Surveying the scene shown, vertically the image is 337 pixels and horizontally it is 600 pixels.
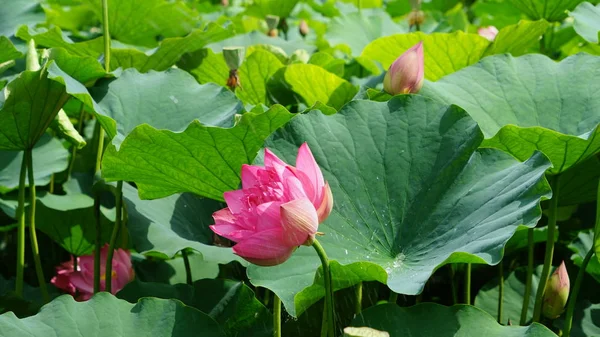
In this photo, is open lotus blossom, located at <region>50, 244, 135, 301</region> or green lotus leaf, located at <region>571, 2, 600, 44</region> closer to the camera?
open lotus blossom, located at <region>50, 244, 135, 301</region>

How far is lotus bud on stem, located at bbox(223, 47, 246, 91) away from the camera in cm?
175

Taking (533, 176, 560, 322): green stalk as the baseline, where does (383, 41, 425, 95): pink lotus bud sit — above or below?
above

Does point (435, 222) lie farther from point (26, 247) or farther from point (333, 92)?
point (26, 247)

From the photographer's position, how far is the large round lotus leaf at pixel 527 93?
1417 mm

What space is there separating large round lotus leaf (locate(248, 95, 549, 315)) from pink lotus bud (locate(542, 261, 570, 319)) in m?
0.21

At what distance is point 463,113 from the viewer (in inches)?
49.5

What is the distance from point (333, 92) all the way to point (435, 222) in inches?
24.7

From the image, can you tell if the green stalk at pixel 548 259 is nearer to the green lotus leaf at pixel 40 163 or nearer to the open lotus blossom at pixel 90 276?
the open lotus blossom at pixel 90 276

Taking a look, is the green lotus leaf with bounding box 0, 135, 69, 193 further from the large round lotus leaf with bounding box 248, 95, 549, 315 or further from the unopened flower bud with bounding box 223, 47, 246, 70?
the large round lotus leaf with bounding box 248, 95, 549, 315

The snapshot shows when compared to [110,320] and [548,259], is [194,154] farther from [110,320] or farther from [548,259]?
[548,259]

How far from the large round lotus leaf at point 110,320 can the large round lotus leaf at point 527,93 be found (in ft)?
1.82

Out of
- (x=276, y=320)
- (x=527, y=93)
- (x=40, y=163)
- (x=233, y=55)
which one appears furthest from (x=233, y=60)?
(x=276, y=320)

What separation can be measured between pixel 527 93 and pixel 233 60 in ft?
2.08

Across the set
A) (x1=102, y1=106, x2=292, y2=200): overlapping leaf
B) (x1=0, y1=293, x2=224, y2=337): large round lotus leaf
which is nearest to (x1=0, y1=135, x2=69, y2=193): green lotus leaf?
(x1=102, y1=106, x2=292, y2=200): overlapping leaf
